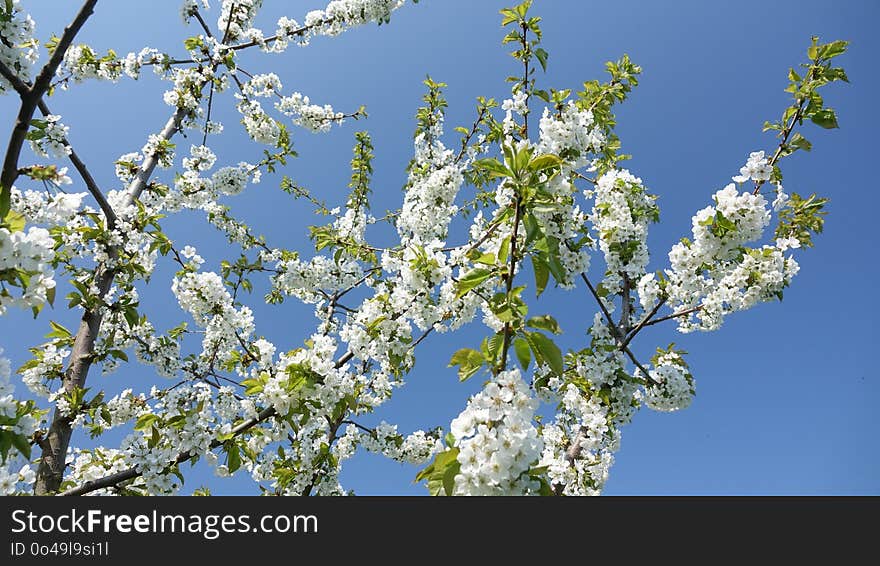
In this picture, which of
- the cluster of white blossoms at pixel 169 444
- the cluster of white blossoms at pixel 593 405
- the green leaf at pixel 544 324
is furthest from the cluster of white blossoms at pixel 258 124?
A: the green leaf at pixel 544 324

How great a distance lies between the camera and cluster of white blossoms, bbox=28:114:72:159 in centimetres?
452

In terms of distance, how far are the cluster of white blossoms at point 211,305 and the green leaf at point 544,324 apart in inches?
176

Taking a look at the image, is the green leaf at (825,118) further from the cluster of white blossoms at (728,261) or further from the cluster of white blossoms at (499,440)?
the cluster of white blossoms at (499,440)

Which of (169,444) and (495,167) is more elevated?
(495,167)

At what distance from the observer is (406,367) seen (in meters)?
4.59

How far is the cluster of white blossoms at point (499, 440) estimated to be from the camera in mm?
1929

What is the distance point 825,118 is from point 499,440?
439 cm

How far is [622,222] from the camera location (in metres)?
4.42

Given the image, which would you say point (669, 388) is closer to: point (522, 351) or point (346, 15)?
point (522, 351)

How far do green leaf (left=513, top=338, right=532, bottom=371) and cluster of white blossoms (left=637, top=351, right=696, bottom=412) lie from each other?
10.6 feet

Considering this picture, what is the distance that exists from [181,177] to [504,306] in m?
6.02

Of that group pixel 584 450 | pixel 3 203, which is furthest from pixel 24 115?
pixel 584 450

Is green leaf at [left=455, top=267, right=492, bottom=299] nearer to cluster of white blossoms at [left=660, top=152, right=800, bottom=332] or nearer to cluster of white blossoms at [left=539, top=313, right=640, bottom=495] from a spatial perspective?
cluster of white blossoms at [left=539, top=313, right=640, bottom=495]

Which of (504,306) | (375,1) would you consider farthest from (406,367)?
(375,1)
